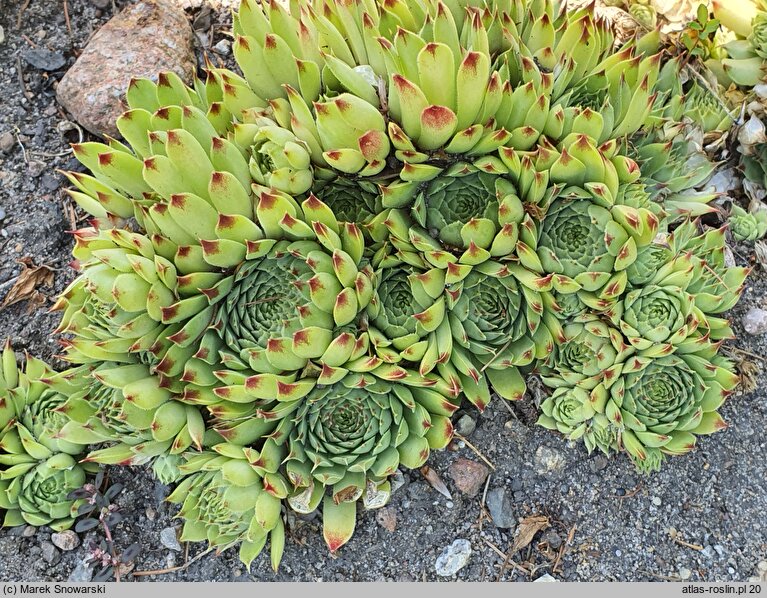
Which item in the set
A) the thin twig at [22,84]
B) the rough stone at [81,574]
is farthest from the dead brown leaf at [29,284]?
the rough stone at [81,574]

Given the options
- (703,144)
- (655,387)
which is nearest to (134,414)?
(655,387)

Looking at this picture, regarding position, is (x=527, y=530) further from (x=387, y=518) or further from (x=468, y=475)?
(x=387, y=518)

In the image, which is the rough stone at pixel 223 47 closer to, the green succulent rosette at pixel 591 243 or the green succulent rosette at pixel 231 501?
the green succulent rosette at pixel 591 243

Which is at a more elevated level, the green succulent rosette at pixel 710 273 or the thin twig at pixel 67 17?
the green succulent rosette at pixel 710 273

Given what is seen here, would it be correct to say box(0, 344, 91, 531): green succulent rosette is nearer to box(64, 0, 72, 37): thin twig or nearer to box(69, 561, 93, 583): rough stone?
box(69, 561, 93, 583): rough stone

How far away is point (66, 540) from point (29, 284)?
1.08 metres

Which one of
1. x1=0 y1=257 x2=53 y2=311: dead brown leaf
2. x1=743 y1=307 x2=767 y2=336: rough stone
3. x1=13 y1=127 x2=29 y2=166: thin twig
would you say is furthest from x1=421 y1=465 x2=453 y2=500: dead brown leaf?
x1=13 y1=127 x2=29 y2=166: thin twig

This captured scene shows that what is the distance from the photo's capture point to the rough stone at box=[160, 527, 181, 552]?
245cm

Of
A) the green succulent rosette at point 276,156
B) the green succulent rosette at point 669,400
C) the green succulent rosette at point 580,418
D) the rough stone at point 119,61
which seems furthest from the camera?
the rough stone at point 119,61

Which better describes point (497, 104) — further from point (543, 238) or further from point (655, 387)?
point (655, 387)

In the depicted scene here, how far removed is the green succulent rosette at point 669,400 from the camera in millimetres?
2242

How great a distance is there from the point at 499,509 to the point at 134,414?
1.35m

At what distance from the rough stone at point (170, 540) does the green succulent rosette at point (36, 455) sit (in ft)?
1.11

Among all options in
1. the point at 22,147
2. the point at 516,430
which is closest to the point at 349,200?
the point at 516,430
